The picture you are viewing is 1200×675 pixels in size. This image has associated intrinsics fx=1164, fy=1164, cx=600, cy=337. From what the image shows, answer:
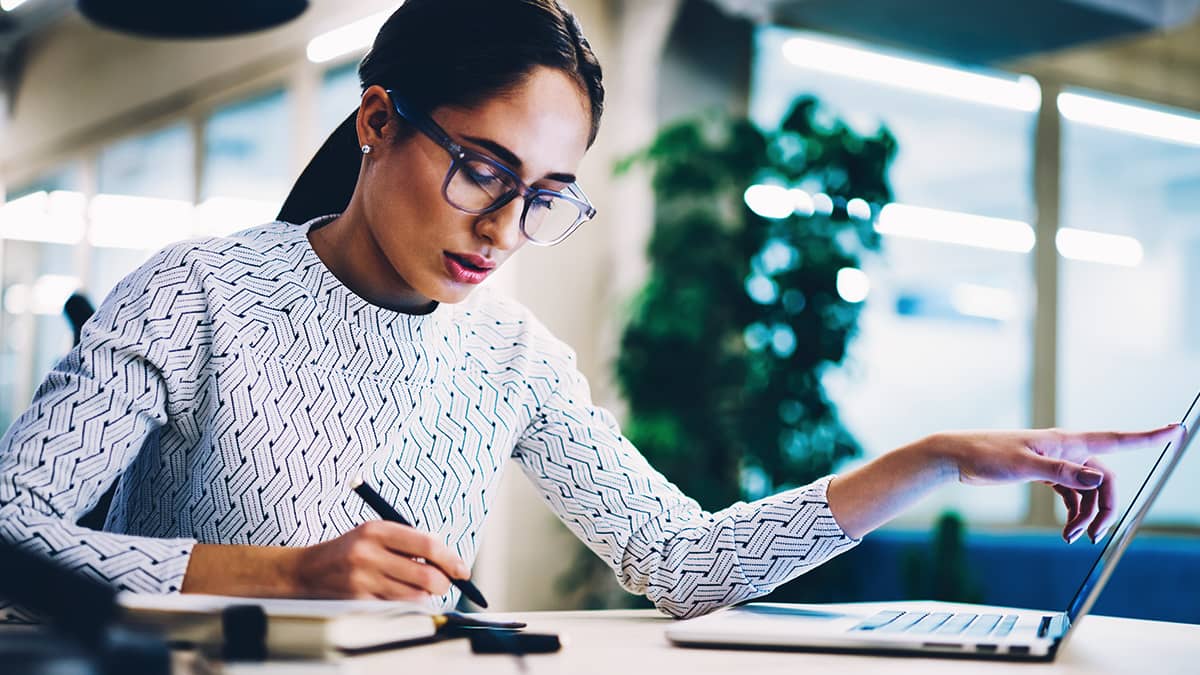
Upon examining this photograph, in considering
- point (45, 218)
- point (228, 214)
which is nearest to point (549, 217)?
point (228, 214)

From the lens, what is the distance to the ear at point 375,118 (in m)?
1.19

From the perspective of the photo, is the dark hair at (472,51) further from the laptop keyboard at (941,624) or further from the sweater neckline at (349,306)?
the laptop keyboard at (941,624)

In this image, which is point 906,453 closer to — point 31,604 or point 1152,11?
point 31,604

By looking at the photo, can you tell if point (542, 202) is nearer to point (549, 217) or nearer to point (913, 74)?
point (549, 217)

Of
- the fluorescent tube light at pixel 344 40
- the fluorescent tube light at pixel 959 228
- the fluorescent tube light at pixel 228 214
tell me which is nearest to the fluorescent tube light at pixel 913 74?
the fluorescent tube light at pixel 959 228

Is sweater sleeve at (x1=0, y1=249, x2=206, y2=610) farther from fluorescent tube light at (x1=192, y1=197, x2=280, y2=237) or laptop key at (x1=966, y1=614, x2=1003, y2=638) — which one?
fluorescent tube light at (x1=192, y1=197, x2=280, y2=237)

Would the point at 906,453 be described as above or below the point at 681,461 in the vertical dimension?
above

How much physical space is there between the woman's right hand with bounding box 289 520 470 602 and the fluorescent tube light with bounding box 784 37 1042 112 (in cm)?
404

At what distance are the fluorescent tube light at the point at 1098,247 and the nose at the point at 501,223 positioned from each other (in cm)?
445

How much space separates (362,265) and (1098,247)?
4621 millimetres

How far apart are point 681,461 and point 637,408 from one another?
0.72 ft

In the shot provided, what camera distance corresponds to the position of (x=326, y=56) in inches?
205

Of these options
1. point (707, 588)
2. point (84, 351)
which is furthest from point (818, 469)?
point (84, 351)

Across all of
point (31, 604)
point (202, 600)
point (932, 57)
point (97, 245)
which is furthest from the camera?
point (97, 245)
